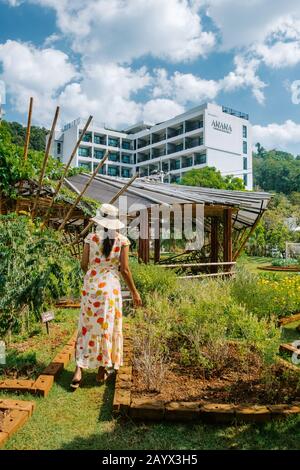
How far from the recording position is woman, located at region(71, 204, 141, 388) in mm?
3732

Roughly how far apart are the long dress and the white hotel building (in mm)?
43075

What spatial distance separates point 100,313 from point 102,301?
4.6 inches

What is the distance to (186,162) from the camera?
178ft

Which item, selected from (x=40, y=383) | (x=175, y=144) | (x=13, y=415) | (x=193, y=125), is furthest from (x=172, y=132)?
(x=13, y=415)

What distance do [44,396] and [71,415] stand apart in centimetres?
43

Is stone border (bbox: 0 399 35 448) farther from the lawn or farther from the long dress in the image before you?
the long dress

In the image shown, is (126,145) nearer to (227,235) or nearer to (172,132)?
(172,132)

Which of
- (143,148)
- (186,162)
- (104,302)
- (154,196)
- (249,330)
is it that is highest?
(143,148)

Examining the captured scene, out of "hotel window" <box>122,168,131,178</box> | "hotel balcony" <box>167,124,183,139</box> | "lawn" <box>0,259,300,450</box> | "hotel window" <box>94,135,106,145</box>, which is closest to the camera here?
"lawn" <box>0,259,300,450</box>

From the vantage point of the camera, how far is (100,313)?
3.74 metres

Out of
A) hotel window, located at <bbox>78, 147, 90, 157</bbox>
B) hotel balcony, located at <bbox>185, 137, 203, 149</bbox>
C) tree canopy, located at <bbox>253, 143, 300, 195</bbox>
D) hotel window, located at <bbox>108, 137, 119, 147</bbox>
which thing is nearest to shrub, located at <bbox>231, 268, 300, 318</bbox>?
hotel balcony, located at <bbox>185, 137, 203, 149</bbox>

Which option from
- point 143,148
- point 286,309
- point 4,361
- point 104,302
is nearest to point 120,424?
point 104,302

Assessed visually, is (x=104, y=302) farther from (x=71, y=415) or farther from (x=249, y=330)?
(x=249, y=330)

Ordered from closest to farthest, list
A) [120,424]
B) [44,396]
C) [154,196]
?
1. [120,424]
2. [44,396]
3. [154,196]
